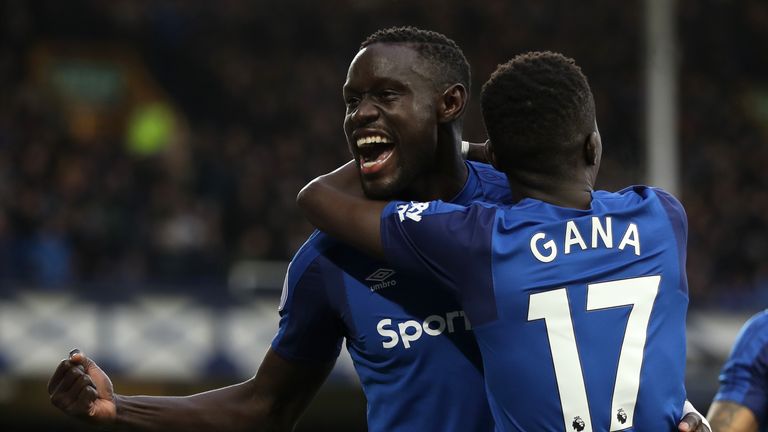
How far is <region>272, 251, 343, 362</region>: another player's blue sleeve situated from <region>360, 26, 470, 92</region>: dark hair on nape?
675mm

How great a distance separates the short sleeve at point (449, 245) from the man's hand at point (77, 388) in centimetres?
94

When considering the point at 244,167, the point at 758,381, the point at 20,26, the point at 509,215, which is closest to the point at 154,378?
the point at 244,167

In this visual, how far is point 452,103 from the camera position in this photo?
12.3ft

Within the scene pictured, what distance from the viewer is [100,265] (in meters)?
12.9

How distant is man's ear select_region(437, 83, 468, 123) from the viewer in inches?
147

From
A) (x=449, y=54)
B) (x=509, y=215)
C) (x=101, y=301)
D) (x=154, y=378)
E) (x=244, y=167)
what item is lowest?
(x=154, y=378)

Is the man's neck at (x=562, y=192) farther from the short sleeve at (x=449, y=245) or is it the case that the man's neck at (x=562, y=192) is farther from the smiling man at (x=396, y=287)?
the smiling man at (x=396, y=287)

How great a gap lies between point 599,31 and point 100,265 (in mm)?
9075

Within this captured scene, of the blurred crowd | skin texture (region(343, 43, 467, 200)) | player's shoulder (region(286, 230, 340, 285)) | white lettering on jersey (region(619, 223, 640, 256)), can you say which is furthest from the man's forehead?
the blurred crowd

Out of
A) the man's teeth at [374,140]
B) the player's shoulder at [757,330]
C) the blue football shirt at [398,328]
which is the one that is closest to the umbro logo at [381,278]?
the blue football shirt at [398,328]

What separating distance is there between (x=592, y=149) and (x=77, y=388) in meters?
1.58

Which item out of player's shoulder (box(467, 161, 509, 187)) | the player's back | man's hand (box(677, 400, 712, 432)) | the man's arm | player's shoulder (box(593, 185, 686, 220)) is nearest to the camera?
the player's back

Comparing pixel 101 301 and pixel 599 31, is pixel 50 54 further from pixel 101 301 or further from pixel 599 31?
pixel 599 31

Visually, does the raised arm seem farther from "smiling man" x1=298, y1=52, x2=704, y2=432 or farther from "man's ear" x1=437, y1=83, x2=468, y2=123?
"man's ear" x1=437, y1=83, x2=468, y2=123
